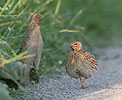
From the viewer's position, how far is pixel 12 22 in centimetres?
593

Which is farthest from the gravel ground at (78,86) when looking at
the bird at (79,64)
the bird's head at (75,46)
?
the bird's head at (75,46)

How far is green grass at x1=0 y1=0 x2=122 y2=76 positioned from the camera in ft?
19.2

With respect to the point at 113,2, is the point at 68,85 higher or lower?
lower

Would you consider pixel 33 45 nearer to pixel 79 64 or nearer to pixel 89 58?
pixel 79 64

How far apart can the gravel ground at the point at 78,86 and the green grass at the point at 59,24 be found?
44 cm

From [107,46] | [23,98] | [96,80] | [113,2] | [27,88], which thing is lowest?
[23,98]

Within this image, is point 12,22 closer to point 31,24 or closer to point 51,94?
point 31,24

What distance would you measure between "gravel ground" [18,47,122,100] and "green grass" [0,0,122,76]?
1.43ft

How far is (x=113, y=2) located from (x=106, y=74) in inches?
269

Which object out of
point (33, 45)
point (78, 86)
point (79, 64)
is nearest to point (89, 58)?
point (79, 64)

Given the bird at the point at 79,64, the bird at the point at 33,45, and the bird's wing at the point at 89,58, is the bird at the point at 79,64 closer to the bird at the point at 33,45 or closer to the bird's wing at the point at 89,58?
the bird's wing at the point at 89,58

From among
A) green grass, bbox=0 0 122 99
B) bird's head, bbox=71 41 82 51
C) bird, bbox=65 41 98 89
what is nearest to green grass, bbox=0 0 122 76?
green grass, bbox=0 0 122 99

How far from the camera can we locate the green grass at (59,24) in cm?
585

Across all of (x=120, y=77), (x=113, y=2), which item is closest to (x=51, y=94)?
(x=120, y=77)
